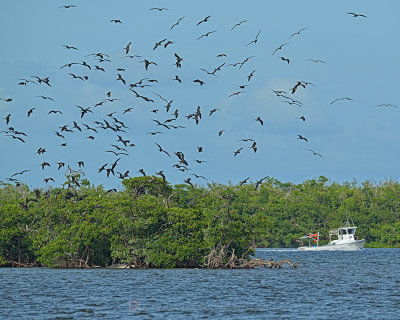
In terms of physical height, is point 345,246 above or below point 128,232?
above

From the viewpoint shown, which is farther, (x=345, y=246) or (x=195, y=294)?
(x=345, y=246)

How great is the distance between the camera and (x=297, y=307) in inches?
1796

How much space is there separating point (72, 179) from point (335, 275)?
3078cm

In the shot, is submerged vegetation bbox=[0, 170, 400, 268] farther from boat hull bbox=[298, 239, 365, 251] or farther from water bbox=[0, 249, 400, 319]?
boat hull bbox=[298, 239, 365, 251]

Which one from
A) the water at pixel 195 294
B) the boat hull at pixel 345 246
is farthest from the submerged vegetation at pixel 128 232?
the boat hull at pixel 345 246

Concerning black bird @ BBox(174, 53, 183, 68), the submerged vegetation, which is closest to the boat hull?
the submerged vegetation

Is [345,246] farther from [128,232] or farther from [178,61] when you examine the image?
[178,61]

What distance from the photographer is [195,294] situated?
52.9 m

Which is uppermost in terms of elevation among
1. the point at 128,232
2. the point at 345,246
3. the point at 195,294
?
the point at 345,246

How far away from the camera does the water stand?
4266cm

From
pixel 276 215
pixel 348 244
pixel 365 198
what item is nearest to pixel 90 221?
pixel 348 244

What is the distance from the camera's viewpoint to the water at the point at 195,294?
140ft

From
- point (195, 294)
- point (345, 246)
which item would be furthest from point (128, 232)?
point (345, 246)

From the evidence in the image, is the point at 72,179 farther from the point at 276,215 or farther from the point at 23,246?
the point at 276,215
